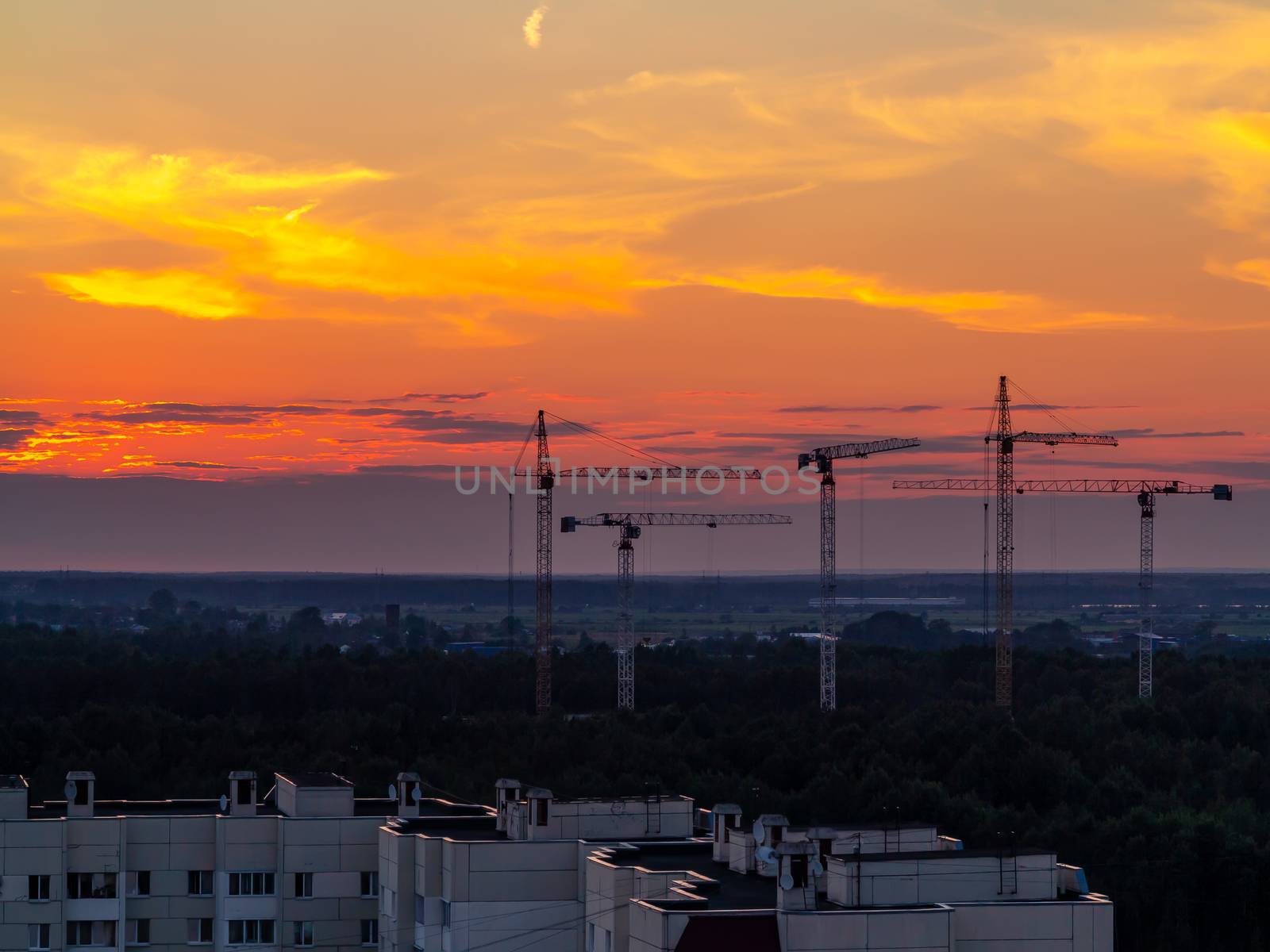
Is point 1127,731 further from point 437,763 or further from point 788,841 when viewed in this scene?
point 788,841

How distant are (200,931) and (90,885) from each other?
349cm

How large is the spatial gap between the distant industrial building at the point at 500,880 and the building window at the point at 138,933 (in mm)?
46

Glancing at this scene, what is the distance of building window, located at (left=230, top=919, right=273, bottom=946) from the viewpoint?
55.6 meters

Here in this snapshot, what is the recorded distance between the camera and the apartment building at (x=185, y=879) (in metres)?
54.5

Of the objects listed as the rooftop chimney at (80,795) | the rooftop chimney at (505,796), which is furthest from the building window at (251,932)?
the rooftop chimney at (505,796)

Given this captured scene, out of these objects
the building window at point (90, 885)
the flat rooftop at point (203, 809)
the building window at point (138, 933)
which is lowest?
the building window at point (138, 933)

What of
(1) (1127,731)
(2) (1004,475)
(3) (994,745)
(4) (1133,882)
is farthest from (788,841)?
(2) (1004,475)

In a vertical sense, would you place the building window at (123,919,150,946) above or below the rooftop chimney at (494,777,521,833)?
below

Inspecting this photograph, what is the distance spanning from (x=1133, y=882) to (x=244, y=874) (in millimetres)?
37980

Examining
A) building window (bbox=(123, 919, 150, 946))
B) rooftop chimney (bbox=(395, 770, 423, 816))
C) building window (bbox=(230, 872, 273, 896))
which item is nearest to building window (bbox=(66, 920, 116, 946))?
building window (bbox=(123, 919, 150, 946))

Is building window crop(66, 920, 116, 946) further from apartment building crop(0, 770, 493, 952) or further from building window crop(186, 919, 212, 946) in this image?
building window crop(186, 919, 212, 946)

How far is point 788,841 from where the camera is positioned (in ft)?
113

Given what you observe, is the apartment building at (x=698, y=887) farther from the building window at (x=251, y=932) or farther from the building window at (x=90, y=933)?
the building window at (x=90, y=933)

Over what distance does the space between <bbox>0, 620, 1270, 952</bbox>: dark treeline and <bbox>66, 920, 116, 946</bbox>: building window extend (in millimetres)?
25100
